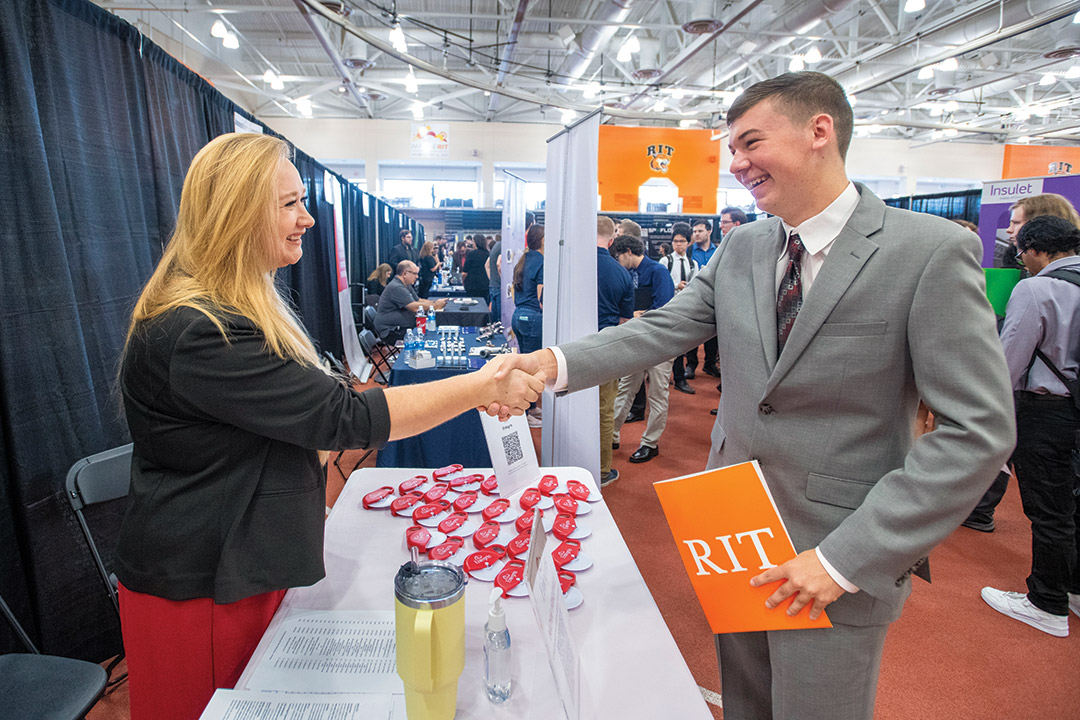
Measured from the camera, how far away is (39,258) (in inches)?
72.4

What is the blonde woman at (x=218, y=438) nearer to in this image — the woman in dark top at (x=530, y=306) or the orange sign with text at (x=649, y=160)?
the woman in dark top at (x=530, y=306)

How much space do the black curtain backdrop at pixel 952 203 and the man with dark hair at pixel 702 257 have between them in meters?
3.07

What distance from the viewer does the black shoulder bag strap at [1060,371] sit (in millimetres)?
2371

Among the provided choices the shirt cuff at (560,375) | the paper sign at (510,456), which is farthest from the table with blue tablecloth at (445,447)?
the shirt cuff at (560,375)

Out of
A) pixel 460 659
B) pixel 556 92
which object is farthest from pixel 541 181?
pixel 460 659

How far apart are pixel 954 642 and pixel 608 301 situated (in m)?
2.66

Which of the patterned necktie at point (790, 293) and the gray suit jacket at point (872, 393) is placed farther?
the patterned necktie at point (790, 293)

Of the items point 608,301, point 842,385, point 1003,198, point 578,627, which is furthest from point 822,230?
point 1003,198

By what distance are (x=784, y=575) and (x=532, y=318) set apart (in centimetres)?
405

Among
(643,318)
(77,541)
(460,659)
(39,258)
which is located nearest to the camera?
(460,659)

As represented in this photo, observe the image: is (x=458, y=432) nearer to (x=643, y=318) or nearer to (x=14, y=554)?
(x=14, y=554)

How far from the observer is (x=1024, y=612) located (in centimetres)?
268

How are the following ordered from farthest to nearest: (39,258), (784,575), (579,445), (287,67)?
(287,67) < (579,445) < (39,258) < (784,575)

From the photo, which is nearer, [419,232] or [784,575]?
[784,575]
